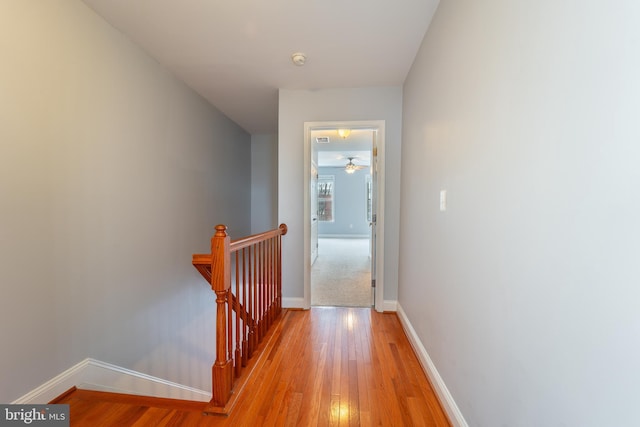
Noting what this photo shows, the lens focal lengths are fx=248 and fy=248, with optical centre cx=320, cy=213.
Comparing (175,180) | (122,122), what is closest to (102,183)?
(122,122)

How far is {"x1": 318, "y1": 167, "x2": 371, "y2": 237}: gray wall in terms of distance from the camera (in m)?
8.73

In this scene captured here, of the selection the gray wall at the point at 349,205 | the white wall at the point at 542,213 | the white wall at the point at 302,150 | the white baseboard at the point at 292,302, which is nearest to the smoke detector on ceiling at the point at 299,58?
the white wall at the point at 302,150

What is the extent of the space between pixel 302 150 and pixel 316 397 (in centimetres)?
218

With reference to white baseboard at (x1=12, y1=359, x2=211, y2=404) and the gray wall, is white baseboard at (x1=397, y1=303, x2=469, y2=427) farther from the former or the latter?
the gray wall

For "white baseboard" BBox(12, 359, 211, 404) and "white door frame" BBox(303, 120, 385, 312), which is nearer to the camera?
"white baseboard" BBox(12, 359, 211, 404)

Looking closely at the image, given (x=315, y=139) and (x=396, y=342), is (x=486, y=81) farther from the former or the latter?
(x=315, y=139)

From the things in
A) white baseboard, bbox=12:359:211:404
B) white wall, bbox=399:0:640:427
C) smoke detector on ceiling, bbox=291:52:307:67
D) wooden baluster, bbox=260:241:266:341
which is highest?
smoke detector on ceiling, bbox=291:52:307:67

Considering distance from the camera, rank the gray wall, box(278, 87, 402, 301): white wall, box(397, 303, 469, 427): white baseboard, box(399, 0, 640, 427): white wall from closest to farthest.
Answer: box(399, 0, 640, 427): white wall
box(397, 303, 469, 427): white baseboard
box(278, 87, 402, 301): white wall
the gray wall

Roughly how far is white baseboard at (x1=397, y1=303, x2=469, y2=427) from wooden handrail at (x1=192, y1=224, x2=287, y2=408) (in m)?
1.20

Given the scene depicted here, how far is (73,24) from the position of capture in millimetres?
1525

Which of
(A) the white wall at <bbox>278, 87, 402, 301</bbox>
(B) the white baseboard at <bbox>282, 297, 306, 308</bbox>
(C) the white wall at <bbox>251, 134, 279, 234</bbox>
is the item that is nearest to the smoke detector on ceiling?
(A) the white wall at <bbox>278, 87, 402, 301</bbox>

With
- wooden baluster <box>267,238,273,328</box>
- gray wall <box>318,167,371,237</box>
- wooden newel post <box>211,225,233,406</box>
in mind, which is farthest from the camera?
gray wall <box>318,167,371,237</box>

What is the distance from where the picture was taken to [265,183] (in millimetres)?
4574

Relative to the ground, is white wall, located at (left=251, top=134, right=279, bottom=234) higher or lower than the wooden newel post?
higher
